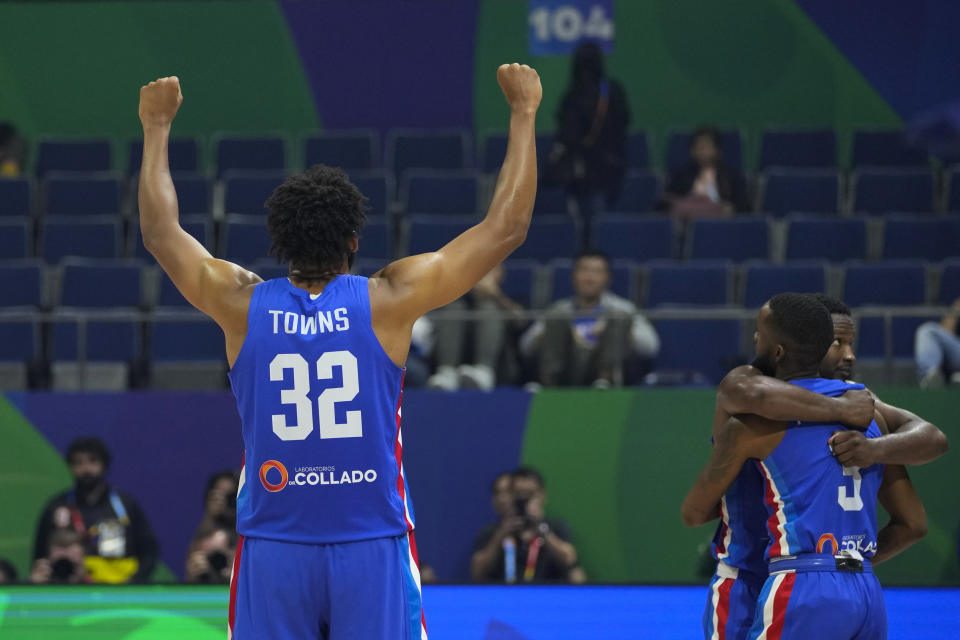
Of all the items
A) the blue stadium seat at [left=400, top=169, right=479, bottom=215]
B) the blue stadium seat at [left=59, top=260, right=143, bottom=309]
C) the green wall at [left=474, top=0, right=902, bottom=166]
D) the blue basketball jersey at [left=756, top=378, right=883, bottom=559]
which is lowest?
the blue basketball jersey at [left=756, top=378, right=883, bottom=559]

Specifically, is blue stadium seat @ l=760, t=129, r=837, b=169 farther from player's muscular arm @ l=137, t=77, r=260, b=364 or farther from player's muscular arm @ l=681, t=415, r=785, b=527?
player's muscular arm @ l=137, t=77, r=260, b=364

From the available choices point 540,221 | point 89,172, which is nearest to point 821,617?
point 540,221

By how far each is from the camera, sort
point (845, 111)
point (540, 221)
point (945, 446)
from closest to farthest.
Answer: point (945, 446), point (540, 221), point (845, 111)

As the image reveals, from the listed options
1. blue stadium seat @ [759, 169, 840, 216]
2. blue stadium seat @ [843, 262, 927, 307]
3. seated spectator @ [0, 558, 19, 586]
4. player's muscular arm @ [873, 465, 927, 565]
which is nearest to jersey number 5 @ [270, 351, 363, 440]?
player's muscular arm @ [873, 465, 927, 565]

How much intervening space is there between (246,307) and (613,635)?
234 cm

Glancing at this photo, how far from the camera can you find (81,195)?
10898 mm

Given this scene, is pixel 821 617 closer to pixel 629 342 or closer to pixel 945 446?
pixel 945 446

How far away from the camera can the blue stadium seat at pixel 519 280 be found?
915 centimetres

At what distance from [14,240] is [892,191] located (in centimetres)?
753

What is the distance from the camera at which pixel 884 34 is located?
41.7 ft

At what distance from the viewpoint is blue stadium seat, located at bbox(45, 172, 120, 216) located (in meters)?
10.9

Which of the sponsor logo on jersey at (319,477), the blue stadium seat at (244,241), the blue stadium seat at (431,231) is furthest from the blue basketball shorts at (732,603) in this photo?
the blue stadium seat at (244,241)

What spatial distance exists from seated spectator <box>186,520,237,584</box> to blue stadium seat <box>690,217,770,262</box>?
4440 millimetres

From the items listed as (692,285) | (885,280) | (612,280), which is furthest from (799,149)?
(612,280)
